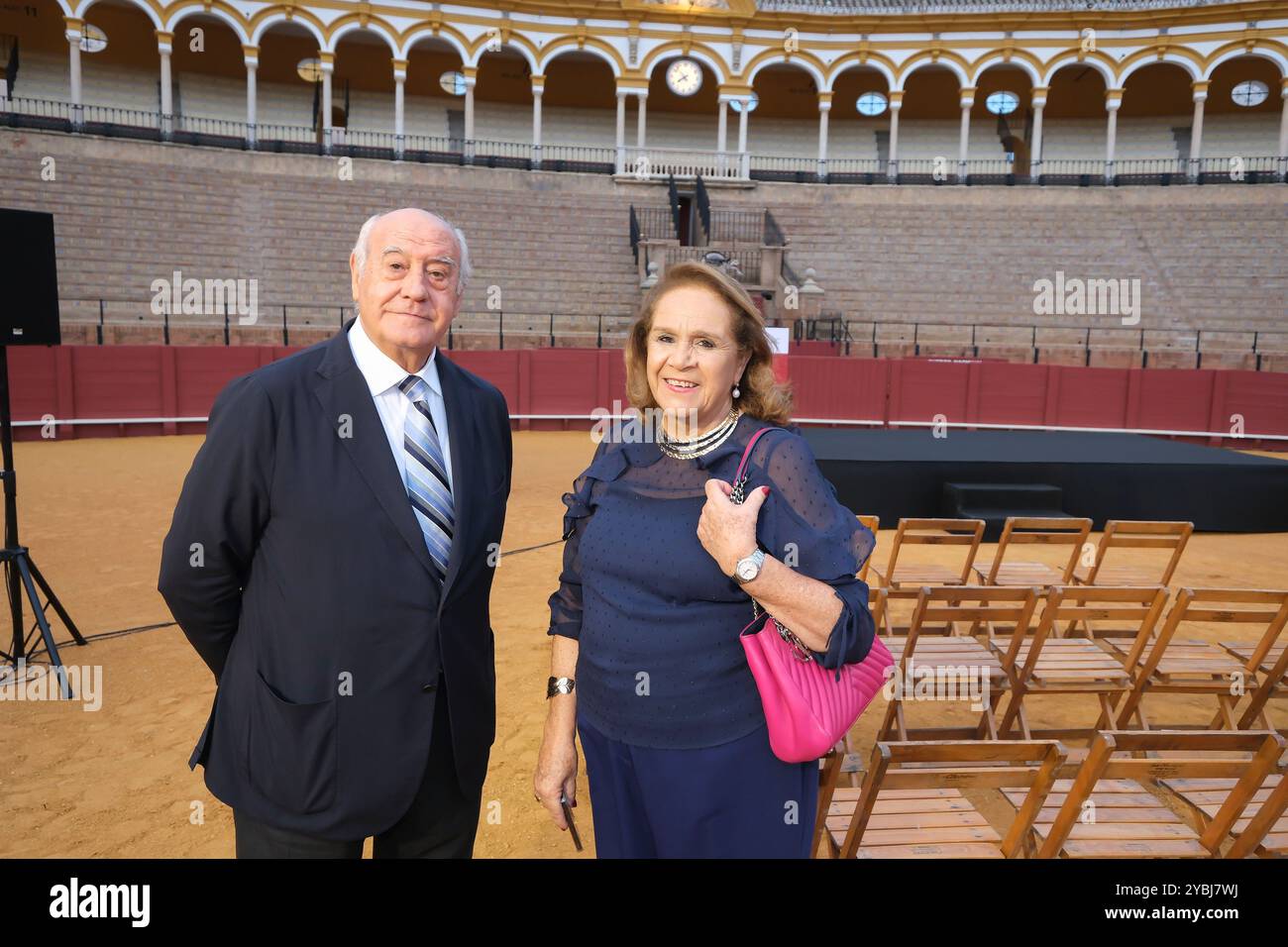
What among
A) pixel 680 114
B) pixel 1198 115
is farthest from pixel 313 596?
pixel 1198 115

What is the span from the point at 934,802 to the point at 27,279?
4.99 m

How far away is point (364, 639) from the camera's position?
179 cm

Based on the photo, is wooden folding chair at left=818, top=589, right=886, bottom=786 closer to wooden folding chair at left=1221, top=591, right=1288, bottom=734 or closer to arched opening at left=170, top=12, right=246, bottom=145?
wooden folding chair at left=1221, top=591, right=1288, bottom=734

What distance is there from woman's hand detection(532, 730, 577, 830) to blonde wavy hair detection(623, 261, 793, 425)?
823 mm

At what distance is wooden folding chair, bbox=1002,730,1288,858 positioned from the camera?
2338mm

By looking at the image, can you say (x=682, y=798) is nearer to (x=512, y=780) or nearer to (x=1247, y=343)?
(x=512, y=780)

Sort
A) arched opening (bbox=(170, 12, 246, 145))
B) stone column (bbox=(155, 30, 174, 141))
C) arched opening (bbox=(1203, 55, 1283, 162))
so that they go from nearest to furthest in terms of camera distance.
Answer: stone column (bbox=(155, 30, 174, 141)) < arched opening (bbox=(170, 12, 246, 145)) < arched opening (bbox=(1203, 55, 1283, 162))

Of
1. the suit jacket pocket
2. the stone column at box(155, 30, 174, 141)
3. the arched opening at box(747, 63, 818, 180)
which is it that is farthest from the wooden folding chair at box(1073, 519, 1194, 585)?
the arched opening at box(747, 63, 818, 180)

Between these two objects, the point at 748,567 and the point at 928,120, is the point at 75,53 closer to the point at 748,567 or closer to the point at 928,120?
the point at 928,120

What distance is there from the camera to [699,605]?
1805 mm

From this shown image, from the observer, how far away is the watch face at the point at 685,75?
3130 cm

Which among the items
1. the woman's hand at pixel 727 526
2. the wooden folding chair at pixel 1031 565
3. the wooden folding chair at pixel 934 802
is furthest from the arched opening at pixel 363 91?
the woman's hand at pixel 727 526

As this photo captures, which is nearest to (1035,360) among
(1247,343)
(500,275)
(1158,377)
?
(1158,377)
